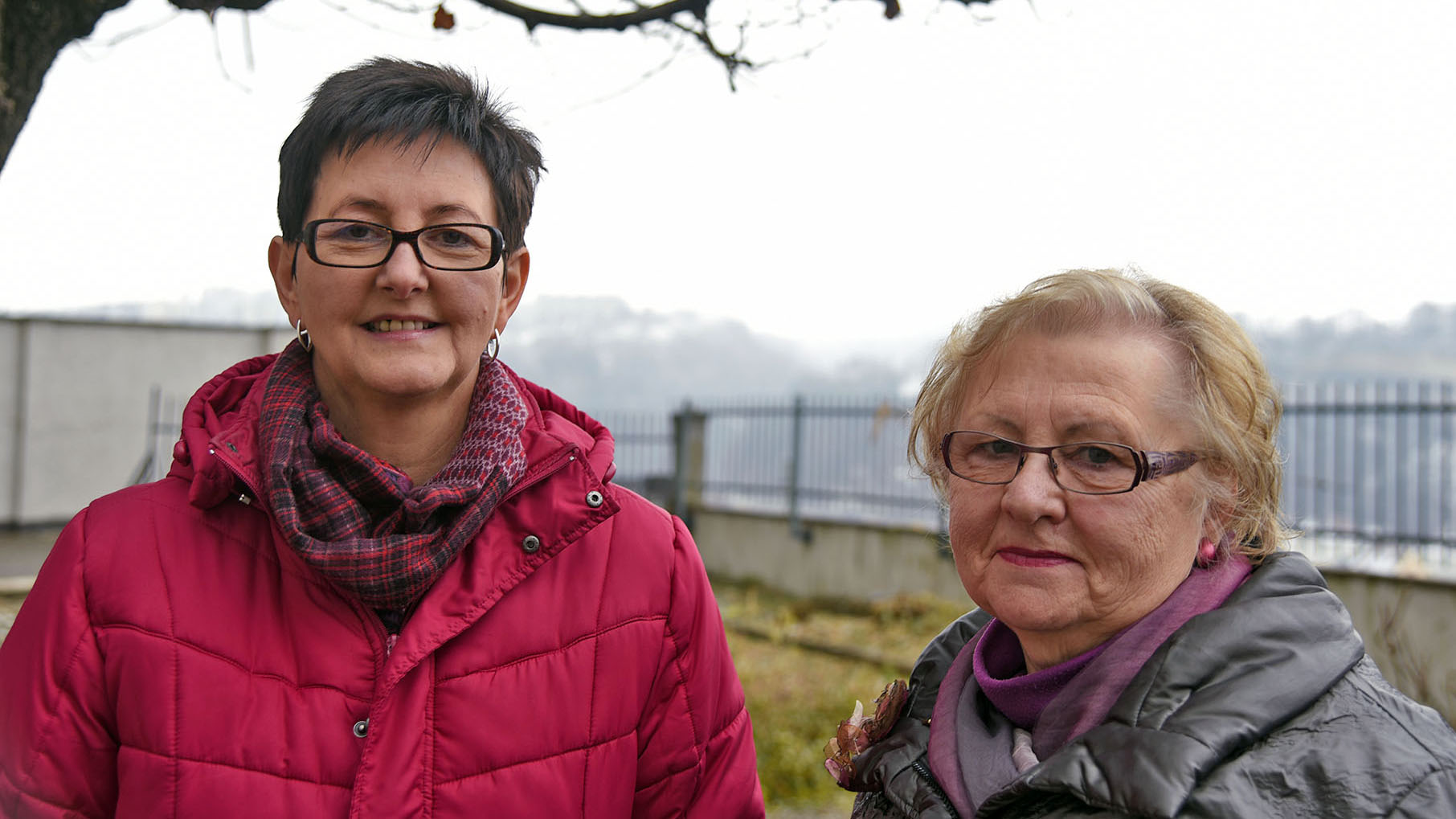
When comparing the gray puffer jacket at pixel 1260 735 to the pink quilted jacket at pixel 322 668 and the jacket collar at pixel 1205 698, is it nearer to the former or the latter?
the jacket collar at pixel 1205 698

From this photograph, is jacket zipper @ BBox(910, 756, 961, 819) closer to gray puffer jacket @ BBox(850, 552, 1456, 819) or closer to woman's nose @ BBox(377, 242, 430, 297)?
gray puffer jacket @ BBox(850, 552, 1456, 819)

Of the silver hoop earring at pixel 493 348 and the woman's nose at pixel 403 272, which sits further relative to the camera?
the silver hoop earring at pixel 493 348

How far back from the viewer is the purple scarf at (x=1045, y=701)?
4.54 ft

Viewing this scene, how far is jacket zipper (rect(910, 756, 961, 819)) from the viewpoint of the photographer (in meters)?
1.43

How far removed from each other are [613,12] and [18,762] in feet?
7.81

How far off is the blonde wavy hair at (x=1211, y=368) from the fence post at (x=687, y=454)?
→ 11.4 metres

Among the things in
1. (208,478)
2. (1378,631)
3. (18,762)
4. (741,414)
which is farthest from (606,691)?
(741,414)

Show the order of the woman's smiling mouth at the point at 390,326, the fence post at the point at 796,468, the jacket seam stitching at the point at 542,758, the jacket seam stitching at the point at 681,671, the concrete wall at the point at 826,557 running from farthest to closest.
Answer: the fence post at the point at 796,468 → the concrete wall at the point at 826,557 → the jacket seam stitching at the point at 681,671 → the woman's smiling mouth at the point at 390,326 → the jacket seam stitching at the point at 542,758

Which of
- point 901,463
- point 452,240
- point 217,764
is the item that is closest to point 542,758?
point 217,764

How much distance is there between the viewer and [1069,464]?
57.7 inches

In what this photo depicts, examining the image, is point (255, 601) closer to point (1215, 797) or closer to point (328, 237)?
point (328, 237)

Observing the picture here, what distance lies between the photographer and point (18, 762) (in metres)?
1.35

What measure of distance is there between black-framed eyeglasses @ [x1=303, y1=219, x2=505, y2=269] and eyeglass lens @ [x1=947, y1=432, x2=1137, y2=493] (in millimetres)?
836

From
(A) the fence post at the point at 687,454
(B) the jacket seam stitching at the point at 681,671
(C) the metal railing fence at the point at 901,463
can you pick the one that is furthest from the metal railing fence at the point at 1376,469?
(A) the fence post at the point at 687,454
